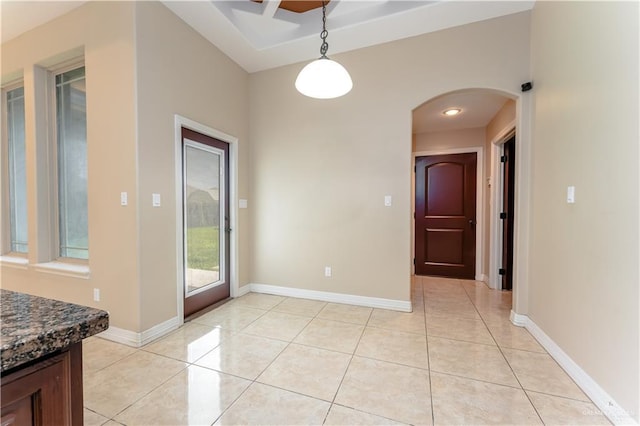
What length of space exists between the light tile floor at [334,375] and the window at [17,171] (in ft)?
6.83

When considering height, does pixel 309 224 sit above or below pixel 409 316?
above

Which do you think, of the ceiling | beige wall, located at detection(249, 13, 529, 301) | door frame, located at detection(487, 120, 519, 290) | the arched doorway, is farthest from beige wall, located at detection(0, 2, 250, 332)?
door frame, located at detection(487, 120, 519, 290)

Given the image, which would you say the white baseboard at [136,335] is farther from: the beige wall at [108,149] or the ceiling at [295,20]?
the ceiling at [295,20]

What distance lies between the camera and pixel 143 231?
2.25 metres

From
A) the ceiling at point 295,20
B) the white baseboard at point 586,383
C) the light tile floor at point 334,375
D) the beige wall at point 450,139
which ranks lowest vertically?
the light tile floor at point 334,375

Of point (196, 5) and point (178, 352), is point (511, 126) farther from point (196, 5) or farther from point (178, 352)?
point (178, 352)

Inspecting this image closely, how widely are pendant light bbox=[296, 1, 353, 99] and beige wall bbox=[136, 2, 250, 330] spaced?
1.35 m

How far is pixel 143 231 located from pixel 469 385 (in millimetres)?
2690

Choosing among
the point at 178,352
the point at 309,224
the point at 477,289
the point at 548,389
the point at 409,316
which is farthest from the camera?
the point at 477,289

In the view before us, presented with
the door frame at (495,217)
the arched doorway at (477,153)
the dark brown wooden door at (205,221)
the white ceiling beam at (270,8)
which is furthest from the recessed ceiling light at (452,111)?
the dark brown wooden door at (205,221)

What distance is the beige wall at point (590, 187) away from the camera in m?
1.42

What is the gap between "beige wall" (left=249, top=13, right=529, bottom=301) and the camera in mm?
2713

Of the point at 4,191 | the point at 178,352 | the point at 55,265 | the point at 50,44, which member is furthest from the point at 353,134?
the point at 4,191

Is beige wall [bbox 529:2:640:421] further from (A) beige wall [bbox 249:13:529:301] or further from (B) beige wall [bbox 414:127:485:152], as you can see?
(B) beige wall [bbox 414:127:485:152]
